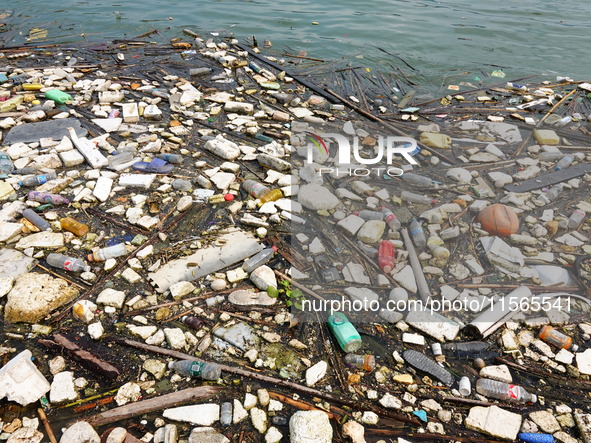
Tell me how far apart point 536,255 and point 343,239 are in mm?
1795

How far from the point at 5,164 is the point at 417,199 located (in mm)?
4600

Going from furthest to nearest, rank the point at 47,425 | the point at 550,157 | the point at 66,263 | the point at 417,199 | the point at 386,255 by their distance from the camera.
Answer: the point at 550,157 < the point at 417,199 < the point at 386,255 < the point at 66,263 < the point at 47,425

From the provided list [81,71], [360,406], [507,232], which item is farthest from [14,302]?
[81,71]

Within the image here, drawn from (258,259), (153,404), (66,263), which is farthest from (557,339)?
(66,263)

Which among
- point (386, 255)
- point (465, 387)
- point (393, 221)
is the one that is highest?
point (393, 221)

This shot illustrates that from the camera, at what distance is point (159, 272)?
3150mm

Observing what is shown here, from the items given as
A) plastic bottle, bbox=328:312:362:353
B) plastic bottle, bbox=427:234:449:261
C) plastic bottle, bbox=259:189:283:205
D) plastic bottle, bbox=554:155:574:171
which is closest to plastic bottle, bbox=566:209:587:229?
plastic bottle, bbox=554:155:574:171

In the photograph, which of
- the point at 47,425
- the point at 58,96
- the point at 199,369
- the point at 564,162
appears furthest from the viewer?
the point at 58,96

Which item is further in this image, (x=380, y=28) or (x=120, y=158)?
(x=380, y=28)

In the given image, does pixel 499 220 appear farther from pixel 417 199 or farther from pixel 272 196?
pixel 272 196

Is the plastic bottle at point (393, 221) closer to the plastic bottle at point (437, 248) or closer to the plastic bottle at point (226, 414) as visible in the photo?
the plastic bottle at point (437, 248)

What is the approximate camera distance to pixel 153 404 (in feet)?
7.64

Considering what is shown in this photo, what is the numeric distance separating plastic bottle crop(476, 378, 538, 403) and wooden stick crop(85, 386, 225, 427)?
175cm

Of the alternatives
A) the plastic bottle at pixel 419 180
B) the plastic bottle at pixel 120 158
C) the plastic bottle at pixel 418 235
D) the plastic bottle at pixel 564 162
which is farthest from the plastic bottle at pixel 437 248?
the plastic bottle at pixel 120 158
